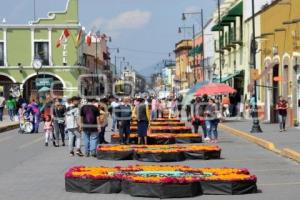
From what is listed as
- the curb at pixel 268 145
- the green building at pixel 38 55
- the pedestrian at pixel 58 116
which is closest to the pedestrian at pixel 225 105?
the curb at pixel 268 145

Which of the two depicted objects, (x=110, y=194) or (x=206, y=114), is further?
(x=206, y=114)

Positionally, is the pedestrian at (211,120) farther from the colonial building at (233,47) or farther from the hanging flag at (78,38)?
the hanging flag at (78,38)

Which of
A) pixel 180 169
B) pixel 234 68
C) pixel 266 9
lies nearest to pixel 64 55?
pixel 234 68

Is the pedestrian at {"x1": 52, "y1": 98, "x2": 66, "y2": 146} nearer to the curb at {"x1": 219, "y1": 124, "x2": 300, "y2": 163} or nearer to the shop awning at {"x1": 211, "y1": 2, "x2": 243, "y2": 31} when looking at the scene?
the curb at {"x1": 219, "y1": 124, "x2": 300, "y2": 163}

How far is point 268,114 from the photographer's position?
4288 cm

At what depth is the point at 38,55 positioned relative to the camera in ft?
256

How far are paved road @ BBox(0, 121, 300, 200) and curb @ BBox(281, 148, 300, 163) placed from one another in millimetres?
234

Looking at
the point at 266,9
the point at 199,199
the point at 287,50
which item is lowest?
the point at 199,199

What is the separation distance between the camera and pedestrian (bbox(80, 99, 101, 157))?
A: 20.8 metres

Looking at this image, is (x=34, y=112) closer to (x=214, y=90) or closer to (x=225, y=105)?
(x=214, y=90)

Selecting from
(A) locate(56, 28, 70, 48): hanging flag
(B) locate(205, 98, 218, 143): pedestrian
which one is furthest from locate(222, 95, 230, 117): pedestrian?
(A) locate(56, 28, 70, 48): hanging flag

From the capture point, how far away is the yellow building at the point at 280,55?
3494 centimetres

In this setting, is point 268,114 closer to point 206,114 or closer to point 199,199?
point 206,114

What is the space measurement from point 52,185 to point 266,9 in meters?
30.9
